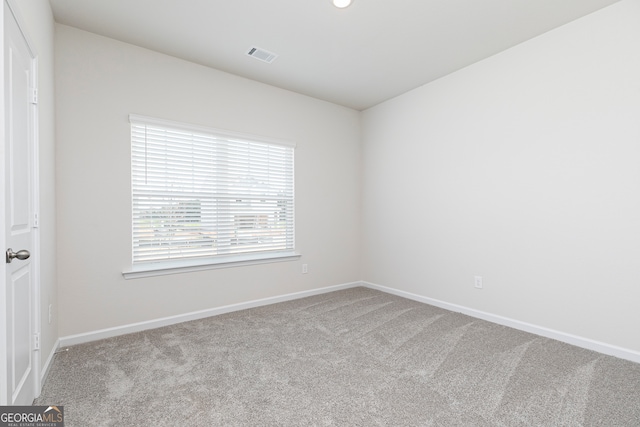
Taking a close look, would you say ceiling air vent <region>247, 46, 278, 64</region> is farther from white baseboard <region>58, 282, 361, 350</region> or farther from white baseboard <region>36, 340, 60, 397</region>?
white baseboard <region>36, 340, 60, 397</region>

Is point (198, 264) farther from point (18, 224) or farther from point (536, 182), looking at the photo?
point (536, 182)

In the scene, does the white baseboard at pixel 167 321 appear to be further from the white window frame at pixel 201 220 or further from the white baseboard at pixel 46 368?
the white window frame at pixel 201 220

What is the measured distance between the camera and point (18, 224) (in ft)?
5.31

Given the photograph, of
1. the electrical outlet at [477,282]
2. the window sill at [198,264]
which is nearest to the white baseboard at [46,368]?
the window sill at [198,264]

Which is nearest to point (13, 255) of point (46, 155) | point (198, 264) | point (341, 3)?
point (46, 155)

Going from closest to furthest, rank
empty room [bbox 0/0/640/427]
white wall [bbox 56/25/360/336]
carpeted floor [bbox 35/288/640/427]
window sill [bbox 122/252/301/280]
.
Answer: carpeted floor [bbox 35/288/640/427] → empty room [bbox 0/0/640/427] → white wall [bbox 56/25/360/336] → window sill [bbox 122/252/301/280]

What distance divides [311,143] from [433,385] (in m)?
3.25

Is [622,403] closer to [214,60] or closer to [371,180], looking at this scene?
[371,180]

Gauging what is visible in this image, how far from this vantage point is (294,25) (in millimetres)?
2688

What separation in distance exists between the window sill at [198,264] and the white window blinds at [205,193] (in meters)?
0.08

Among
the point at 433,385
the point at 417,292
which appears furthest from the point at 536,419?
the point at 417,292

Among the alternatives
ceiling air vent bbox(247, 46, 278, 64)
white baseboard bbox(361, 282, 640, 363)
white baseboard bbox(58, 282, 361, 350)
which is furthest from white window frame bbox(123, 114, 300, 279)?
white baseboard bbox(361, 282, 640, 363)

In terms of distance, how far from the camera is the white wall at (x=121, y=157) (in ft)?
8.84

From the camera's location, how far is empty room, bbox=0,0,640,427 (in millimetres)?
1852
